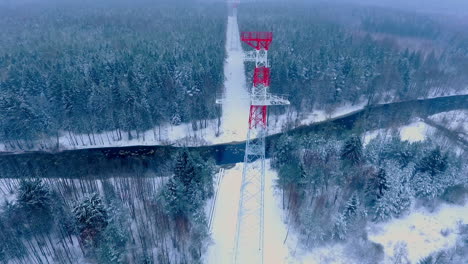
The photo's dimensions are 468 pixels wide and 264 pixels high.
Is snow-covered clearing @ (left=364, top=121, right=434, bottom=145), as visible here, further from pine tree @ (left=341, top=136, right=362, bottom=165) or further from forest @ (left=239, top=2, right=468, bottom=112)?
pine tree @ (left=341, top=136, right=362, bottom=165)

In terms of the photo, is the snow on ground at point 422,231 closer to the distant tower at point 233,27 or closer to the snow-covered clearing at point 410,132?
the snow-covered clearing at point 410,132

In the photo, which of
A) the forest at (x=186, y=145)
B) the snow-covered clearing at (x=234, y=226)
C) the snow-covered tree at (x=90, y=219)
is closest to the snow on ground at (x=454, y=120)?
the forest at (x=186, y=145)

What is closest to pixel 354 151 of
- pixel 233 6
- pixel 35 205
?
pixel 35 205

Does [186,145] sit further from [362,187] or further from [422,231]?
[422,231]

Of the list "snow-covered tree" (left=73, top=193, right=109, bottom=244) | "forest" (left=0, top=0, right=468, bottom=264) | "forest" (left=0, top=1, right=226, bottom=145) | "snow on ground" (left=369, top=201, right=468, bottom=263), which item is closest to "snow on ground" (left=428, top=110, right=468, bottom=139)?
"forest" (left=0, top=0, right=468, bottom=264)

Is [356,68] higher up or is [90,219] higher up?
[356,68]

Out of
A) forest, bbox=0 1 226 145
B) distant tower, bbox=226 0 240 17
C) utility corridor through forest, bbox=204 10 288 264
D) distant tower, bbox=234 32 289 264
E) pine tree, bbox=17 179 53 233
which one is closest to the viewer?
pine tree, bbox=17 179 53 233

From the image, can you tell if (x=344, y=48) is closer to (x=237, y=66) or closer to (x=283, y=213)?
(x=237, y=66)

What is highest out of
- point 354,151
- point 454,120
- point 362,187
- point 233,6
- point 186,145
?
point 233,6

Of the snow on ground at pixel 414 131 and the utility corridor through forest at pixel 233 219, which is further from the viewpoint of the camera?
the snow on ground at pixel 414 131
